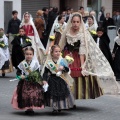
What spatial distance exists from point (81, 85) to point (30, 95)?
1.13 meters

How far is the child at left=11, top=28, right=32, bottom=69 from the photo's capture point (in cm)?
1834

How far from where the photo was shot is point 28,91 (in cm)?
1162

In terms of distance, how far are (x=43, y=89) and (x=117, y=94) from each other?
10.4 feet

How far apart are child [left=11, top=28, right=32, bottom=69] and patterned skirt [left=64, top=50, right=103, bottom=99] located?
6.05 meters

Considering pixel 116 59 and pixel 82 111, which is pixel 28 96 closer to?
pixel 82 111

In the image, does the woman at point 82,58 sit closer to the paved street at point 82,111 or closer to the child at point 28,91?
the paved street at point 82,111

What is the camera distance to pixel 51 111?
1218 centimetres

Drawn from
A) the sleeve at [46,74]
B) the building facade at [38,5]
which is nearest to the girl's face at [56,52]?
the sleeve at [46,74]

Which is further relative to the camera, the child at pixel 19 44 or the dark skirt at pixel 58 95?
the child at pixel 19 44

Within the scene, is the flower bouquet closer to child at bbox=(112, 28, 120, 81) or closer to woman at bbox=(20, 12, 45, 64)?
child at bbox=(112, 28, 120, 81)

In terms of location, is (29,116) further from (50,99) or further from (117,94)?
(117,94)

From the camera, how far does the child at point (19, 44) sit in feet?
60.2

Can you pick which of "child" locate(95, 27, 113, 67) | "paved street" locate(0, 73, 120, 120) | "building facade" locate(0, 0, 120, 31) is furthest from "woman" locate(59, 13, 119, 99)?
"building facade" locate(0, 0, 120, 31)

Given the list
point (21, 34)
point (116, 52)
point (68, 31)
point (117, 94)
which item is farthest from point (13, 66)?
point (68, 31)
